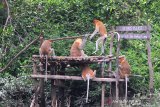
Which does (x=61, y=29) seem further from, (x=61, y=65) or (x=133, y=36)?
(x=133, y=36)

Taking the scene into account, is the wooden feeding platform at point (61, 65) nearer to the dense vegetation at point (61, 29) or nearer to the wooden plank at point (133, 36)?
the dense vegetation at point (61, 29)

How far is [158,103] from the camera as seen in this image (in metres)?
11.6

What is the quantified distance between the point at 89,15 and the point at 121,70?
308cm

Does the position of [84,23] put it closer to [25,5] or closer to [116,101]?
[25,5]

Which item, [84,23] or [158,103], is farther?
[84,23]

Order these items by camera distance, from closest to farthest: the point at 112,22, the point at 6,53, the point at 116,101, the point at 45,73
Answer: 1. the point at 116,101
2. the point at 45,73
3. the point at 6,53
4. the point at 112,22

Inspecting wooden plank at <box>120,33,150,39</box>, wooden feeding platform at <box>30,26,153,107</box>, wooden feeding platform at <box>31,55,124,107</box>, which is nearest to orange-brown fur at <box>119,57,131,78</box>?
wooden feeding platform at <box>30,26,153,107</box>

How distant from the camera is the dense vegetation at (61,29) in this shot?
44.1 feet

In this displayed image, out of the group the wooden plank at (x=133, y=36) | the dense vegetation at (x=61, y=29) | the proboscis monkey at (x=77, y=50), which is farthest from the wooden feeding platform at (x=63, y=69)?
the dense vegetation at (x=61, y=29)

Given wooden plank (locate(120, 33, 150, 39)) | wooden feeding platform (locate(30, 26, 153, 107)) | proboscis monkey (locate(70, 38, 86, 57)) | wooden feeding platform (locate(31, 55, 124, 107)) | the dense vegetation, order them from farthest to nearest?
the dense vegetation
proboscis monkey (locate(70, 38, 86, 57))
wooden plank (locate(120, 33, 150, 39))
wooden feeding platform (locate(30, 26, 153, 107))
wooden feeding platform (locate(31, 55, 124, 107))

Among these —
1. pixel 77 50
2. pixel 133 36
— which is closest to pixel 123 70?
pixel 133 36

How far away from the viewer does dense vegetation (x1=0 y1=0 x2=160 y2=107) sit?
44.1 feet

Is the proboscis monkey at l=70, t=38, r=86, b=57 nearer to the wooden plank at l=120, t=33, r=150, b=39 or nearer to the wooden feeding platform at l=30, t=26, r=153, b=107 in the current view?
the wooden feeding platform at l=30, t=26, r=153, b=107

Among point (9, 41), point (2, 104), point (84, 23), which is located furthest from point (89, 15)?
point (2, 104)
